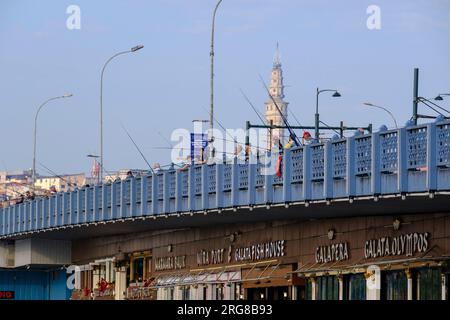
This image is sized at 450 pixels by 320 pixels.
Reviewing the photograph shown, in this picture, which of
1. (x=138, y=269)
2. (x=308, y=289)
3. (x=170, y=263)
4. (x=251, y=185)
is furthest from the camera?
(x=138, y=269)

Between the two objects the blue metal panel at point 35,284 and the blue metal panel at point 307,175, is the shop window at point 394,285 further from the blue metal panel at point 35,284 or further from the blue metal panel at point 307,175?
the blue metal panel at point 35,284

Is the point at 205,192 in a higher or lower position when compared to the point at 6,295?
higher

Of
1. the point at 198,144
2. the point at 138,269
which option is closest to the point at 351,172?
the point at 198,144

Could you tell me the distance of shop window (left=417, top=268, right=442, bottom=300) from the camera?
47.2 metres

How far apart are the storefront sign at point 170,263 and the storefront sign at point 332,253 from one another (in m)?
17.0

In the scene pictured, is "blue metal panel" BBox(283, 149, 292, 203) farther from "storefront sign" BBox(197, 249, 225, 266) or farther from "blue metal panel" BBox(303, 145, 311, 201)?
"storefront sign" BBox(197, 249, 225, 266)

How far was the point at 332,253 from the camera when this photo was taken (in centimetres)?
5609

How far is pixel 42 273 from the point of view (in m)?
104

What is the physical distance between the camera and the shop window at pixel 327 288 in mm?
55781

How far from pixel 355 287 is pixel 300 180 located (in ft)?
21.7

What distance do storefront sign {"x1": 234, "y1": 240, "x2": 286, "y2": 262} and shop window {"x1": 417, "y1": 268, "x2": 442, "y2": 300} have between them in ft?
41.7

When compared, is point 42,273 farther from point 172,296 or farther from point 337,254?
point 337,254

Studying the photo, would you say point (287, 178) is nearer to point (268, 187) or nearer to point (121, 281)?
point (268, 187)

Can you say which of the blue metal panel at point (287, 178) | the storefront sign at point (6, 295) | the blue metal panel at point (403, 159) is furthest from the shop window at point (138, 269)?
the blue metal panel at point (403, 159)
